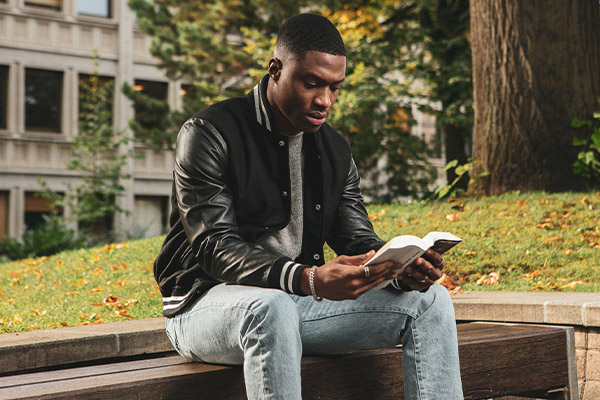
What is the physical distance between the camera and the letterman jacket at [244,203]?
2947 mm

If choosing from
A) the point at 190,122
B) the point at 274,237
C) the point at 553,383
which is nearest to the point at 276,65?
the point at 190,122

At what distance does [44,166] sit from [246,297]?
24407 millimetres

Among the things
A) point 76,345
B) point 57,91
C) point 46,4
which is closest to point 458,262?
point 76,345

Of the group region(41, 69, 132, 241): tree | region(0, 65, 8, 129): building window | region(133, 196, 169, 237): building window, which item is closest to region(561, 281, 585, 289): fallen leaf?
region(41, 69, 132, 241): tree

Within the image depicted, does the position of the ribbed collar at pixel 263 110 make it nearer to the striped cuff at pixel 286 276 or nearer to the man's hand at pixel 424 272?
the striped cuff at pixel 286 276

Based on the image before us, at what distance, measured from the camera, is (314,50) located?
317cm

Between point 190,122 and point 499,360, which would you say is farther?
point 499,360

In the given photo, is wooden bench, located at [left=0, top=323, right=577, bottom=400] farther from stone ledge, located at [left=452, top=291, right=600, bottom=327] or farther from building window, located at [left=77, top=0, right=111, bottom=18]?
building window, located at [left=77, top=0, right=111, bottom=18]

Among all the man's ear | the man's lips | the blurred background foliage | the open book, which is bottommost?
the open book

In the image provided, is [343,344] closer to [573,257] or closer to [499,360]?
[499,360]

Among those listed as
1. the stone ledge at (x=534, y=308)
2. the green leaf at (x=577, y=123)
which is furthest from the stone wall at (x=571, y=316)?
the green leaf at (x=577, y=123)

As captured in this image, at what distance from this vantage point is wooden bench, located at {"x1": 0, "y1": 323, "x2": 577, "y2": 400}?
2.70 m

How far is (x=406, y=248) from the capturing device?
9.02 ft

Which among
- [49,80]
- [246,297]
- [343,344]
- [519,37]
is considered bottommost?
[343,344]
